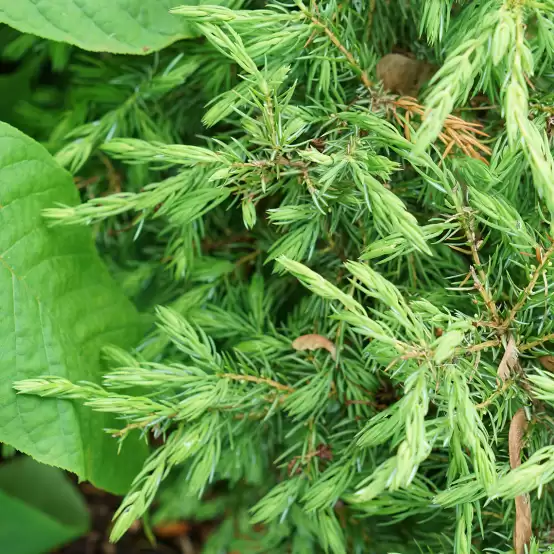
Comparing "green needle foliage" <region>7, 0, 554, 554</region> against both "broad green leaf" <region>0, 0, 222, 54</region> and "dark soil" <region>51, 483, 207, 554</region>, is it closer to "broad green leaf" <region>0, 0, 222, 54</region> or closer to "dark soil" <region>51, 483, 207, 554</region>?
"broad green leaf" <region>0, 0, 222, 54</region>

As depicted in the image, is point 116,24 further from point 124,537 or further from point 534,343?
point 124,537

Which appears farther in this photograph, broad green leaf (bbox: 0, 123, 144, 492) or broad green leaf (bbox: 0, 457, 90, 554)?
broad green leaf (bbox: 0, 457, 90, 554)

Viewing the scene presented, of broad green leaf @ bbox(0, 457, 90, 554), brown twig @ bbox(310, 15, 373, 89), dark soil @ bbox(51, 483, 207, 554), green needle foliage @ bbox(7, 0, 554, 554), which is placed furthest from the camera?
dark soil @ bbox(51, 483, 207, 554)

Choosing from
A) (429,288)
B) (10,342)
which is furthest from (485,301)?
(10,342)

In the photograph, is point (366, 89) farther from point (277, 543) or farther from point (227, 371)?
point (277, 543)

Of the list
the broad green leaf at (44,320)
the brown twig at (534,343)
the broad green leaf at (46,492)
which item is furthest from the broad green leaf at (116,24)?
the broad green leaf at (46,492)

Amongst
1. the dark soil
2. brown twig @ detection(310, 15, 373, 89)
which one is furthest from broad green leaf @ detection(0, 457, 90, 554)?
brown twig @ detection(310, 15, 373, 89)
